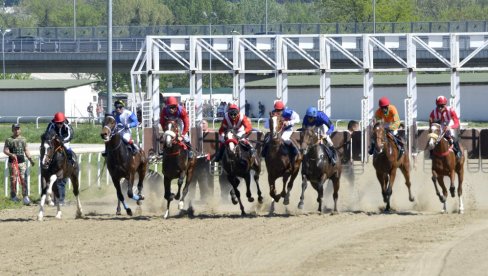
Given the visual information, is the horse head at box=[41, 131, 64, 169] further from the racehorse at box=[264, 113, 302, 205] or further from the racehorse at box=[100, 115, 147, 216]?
the racehorse at box=[264, 113, 302, 205]

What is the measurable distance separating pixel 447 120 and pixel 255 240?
17.2 feet

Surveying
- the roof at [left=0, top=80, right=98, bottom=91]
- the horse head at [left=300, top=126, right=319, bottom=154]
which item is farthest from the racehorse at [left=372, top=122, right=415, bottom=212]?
the roof at [left=0, top=80, right=98, bottom=91]

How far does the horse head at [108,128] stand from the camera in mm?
19219

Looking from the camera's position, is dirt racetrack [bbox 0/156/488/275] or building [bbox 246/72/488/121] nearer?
dirt racetrack [bbox 0/156/488/275]

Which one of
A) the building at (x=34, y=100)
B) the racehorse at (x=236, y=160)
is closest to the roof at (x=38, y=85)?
the building at (x=34, y=100)

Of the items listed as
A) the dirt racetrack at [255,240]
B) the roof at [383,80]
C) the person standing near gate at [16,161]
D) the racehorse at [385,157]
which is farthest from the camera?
the roof at [383,80]

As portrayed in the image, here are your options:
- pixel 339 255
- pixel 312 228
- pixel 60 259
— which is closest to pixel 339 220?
pixel 312 228

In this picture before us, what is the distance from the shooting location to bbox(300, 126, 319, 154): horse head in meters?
19.4

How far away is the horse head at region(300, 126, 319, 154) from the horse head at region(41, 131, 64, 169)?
3690 millimetres

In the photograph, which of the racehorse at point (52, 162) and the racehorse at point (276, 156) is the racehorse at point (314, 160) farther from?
the racehorse at point (52, 162)

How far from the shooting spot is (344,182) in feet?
76.6

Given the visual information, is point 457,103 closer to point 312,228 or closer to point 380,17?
point 312,228

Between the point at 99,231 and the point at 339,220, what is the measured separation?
362 centimetres

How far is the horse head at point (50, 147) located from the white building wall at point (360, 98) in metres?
35.4
